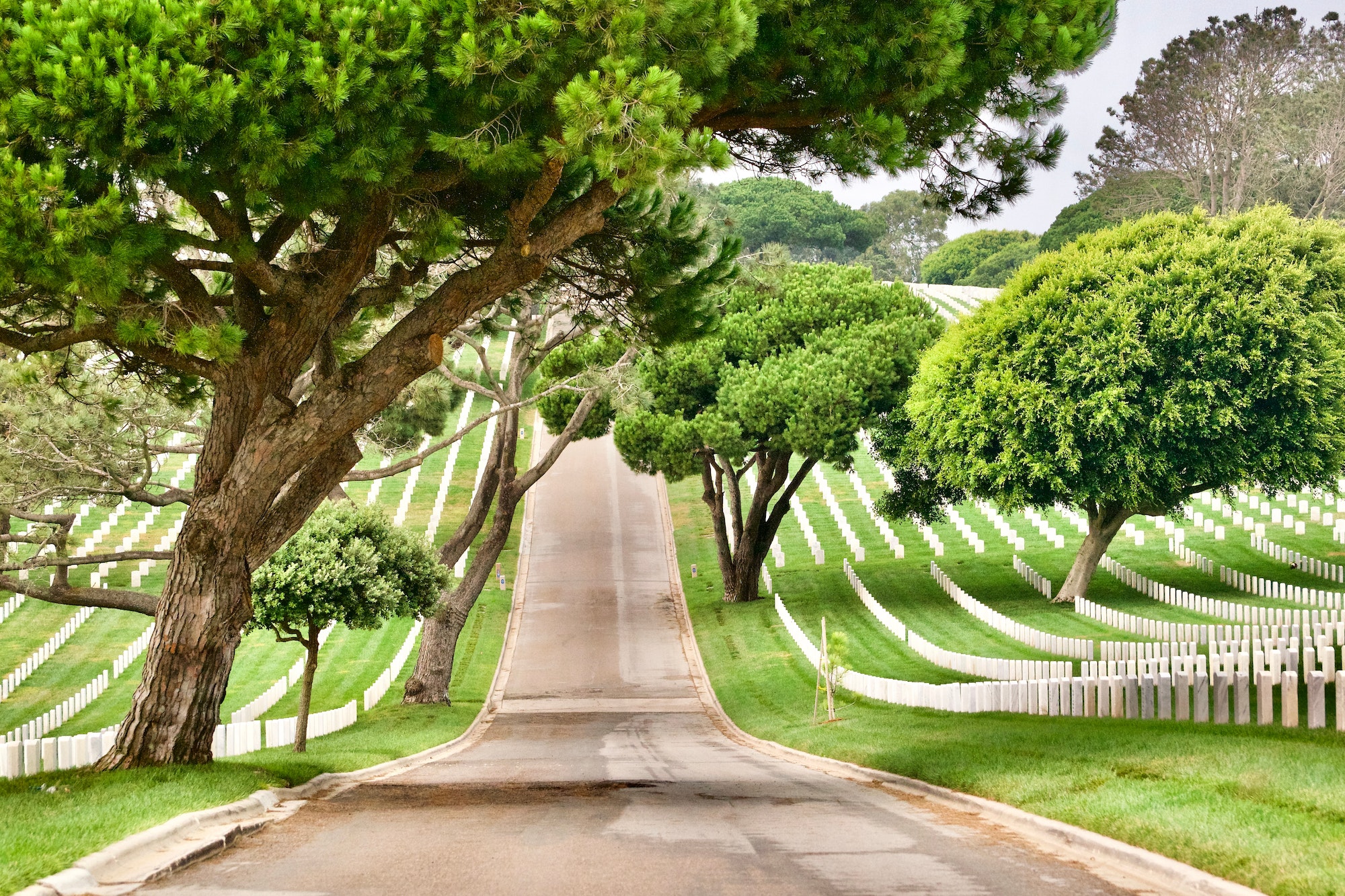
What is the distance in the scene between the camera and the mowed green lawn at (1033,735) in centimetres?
781

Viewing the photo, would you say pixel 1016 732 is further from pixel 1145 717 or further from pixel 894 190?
pixel 894 190

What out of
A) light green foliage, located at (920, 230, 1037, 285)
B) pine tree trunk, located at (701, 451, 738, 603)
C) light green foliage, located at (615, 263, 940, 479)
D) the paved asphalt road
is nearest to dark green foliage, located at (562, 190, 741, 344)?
the paved asphalt road

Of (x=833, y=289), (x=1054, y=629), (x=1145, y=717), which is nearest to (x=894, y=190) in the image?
(x=833, y=289)

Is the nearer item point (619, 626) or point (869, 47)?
point (869, 47)

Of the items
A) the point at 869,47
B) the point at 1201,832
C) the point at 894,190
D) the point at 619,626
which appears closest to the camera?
the point at 1201,832

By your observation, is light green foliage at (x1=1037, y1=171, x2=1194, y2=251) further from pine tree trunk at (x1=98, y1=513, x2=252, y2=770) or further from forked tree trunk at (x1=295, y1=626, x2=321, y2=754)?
pine tree trunk at (x1=98, y1=513, x2=252, y2=770)

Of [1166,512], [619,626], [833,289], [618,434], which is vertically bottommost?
[619,626]

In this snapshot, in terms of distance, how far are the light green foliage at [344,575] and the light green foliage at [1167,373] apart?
58.4 ft

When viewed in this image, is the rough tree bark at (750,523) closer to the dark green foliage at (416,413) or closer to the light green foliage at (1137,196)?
the dark green foliage at (416,413)

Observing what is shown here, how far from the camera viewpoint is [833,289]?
124ft

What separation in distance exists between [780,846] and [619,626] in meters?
28.6

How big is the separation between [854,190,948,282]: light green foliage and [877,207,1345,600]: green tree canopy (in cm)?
10203

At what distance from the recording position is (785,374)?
35.4m

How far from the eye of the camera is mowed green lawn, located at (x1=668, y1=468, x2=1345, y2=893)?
308 inches
